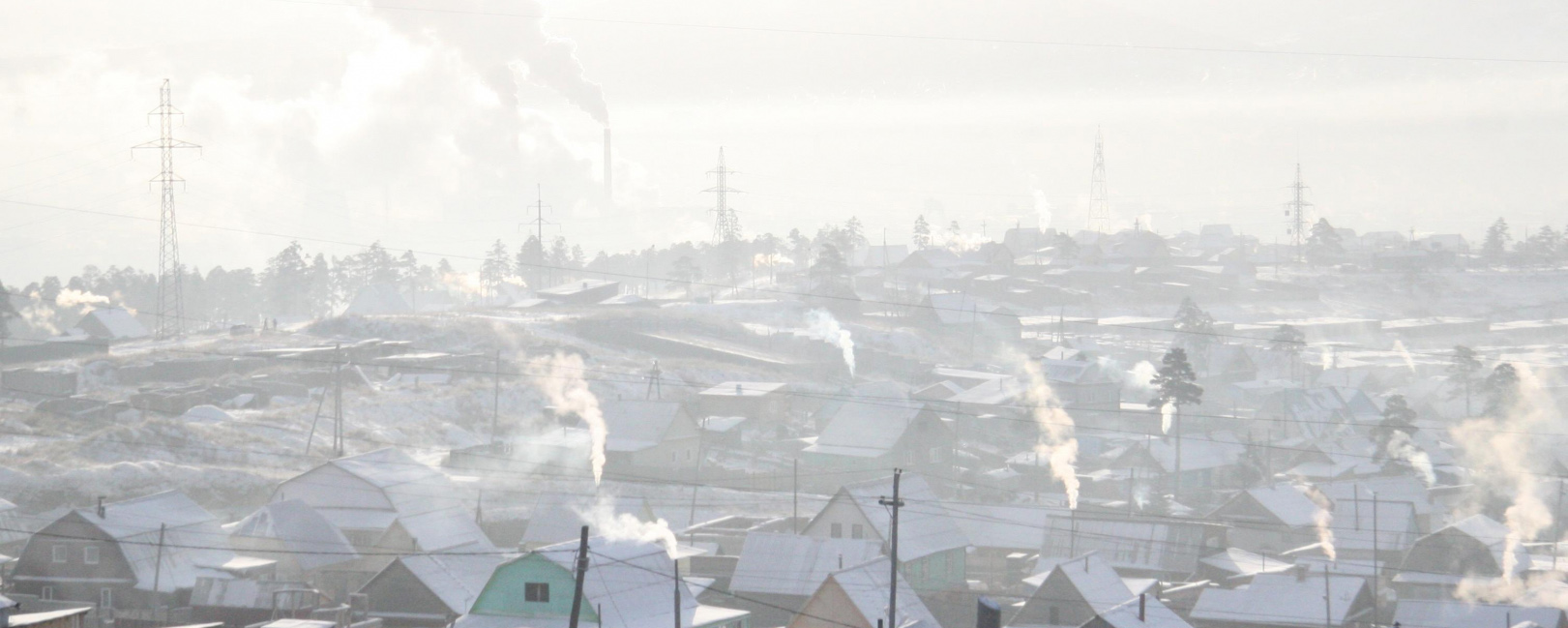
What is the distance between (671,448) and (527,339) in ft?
69.7

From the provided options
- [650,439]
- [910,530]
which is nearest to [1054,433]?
[650,439]

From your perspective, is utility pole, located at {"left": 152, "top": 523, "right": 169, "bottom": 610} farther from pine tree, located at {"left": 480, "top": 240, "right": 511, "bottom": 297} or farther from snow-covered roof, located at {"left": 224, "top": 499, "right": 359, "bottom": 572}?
pine tree, located at {"left": 480, "top": 240, "right": 511, "bottom": 297}

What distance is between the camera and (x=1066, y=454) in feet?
168

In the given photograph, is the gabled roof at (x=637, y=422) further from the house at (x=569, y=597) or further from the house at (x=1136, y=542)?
the house at (x=569, y=597)

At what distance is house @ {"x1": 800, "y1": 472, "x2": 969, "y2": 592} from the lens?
33.0m

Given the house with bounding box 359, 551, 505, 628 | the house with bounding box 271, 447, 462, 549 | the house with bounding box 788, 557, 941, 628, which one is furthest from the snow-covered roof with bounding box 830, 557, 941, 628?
the house with bounding box 271, 447, 462, 549

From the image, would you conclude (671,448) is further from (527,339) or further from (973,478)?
(527,339)

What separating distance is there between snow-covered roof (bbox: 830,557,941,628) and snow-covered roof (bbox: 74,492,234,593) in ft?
44.8

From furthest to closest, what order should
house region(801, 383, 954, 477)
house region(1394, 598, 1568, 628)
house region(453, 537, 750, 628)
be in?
house region(801, 383, 954, 477) < house region(1394, 598, 1568, 628) < house region(453, 537, 750, 628)

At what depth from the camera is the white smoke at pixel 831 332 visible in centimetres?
7038

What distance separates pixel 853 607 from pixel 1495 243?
355 ft

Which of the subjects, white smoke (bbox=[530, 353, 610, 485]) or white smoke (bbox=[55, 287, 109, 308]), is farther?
white smoke (bbox=[55, 287, 109, 308])

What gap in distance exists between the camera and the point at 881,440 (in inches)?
1948

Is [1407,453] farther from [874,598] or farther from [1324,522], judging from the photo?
[874,598]
